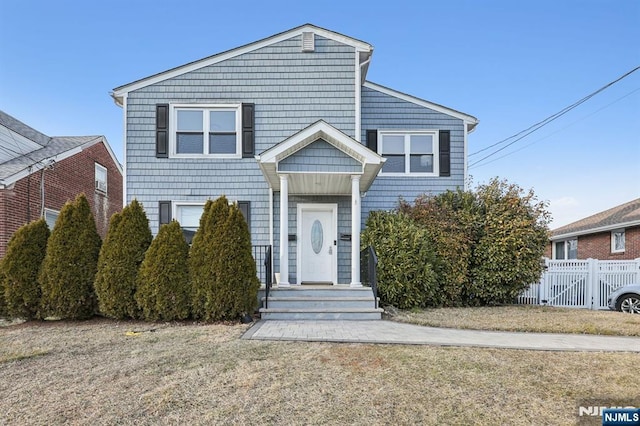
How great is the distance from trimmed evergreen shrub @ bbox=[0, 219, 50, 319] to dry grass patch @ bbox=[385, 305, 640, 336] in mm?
6501

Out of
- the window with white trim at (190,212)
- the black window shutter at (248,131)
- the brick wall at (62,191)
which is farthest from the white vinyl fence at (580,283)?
the brick wall at (62,191)

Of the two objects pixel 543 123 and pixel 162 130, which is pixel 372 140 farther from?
pixel 543 123

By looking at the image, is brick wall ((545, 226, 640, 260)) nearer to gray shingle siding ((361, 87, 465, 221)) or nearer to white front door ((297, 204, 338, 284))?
gray shingle siding ((361, 87, 465, 221))

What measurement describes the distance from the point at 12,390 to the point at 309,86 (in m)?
8.19

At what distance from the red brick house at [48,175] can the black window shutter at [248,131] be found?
275 inches

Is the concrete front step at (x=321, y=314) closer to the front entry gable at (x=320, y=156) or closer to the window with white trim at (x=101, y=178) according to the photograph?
the front entry gable at (x=320, y=156)

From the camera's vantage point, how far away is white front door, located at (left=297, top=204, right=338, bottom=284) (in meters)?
9.33

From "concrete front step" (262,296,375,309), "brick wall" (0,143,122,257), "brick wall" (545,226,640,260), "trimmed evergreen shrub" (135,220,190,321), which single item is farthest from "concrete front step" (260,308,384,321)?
"brick wall" (545,226,640,260)

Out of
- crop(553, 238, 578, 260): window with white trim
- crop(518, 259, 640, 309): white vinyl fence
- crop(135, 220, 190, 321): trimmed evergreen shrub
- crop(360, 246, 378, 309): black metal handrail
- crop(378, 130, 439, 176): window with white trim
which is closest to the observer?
crop(135, 220, 190, 321): trimmed evergreen shrub

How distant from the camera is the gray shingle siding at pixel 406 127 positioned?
10.2 metres

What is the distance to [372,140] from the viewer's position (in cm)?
1028

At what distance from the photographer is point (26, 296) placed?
257 inches

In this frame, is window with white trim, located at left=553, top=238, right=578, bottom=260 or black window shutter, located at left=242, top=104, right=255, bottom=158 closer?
black window shutter, located at left=242, top=104, right=255, bottom=158

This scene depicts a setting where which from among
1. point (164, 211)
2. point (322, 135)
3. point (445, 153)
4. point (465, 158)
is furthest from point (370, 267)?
point (164, 211)
